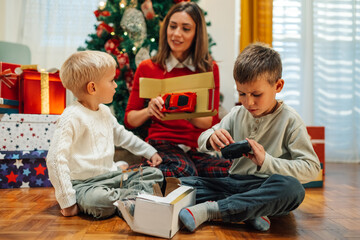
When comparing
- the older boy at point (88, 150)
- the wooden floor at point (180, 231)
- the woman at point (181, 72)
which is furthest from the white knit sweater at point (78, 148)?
the woman at point (181, 72)

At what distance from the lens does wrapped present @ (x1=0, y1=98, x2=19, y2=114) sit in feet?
4.92

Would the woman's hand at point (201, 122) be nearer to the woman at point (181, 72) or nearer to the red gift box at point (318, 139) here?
the woman at point (181, 72)

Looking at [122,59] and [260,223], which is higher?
[122,59]

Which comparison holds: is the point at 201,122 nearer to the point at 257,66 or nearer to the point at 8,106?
the point at 257,66

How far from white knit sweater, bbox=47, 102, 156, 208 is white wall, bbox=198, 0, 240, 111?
1.44 metres

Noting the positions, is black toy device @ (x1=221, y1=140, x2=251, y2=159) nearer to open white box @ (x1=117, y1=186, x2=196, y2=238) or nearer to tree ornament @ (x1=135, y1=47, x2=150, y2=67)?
open white box @ (x1=117, y1=186, x2=196, y2=238)

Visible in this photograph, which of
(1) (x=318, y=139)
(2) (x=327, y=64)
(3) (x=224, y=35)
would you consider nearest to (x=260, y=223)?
(1) (x=318, y=139)

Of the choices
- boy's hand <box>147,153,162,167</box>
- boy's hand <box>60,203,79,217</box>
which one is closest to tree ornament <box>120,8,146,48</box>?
boy's hand <box>147,153,162,167</box>

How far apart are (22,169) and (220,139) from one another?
102cm

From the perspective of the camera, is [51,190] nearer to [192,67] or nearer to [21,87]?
[21,87]

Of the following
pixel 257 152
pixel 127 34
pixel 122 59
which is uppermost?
pixel 127 34

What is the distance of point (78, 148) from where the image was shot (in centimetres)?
109

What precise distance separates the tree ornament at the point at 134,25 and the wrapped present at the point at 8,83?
2.17 ft

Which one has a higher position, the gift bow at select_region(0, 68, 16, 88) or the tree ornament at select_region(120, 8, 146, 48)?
the tree ornament at select_region(120, 8, 146, 48)
